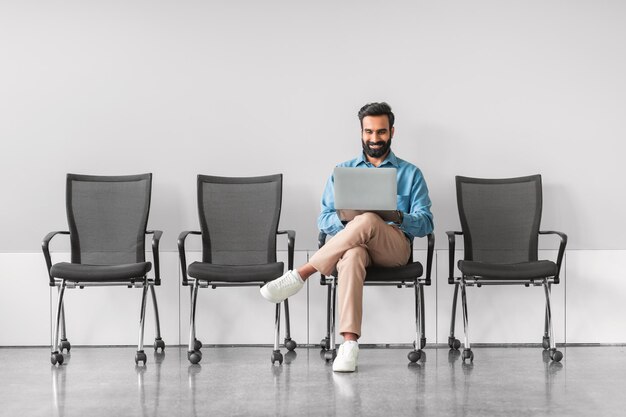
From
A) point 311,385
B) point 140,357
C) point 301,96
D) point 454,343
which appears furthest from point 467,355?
point 301,96

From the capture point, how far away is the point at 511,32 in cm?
511

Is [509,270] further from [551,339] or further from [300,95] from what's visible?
[300,95]

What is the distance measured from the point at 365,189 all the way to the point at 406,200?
0.57 m

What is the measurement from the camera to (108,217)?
4887 mm

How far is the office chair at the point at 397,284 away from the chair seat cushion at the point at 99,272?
107 centimetres

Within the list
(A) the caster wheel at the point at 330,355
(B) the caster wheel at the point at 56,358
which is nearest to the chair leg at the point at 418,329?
(A) the caster wheel at the point at 330,355

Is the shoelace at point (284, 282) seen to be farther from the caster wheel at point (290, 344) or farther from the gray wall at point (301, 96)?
the gray wall at point (301, 96)

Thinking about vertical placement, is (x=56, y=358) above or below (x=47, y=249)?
below

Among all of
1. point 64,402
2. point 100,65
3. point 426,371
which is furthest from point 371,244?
point 100,65

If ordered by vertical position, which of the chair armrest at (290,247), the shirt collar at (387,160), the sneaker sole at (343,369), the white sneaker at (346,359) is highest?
the shirt collar at (387,160)

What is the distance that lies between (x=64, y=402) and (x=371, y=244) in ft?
5.72

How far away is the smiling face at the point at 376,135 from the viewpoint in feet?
15.1

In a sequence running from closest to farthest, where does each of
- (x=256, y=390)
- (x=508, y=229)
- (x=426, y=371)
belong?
(x=256, y=390) → (x=426, y=371) → (x=508, y=229)

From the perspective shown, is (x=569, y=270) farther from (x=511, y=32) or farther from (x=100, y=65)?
(x=100, y=65)
